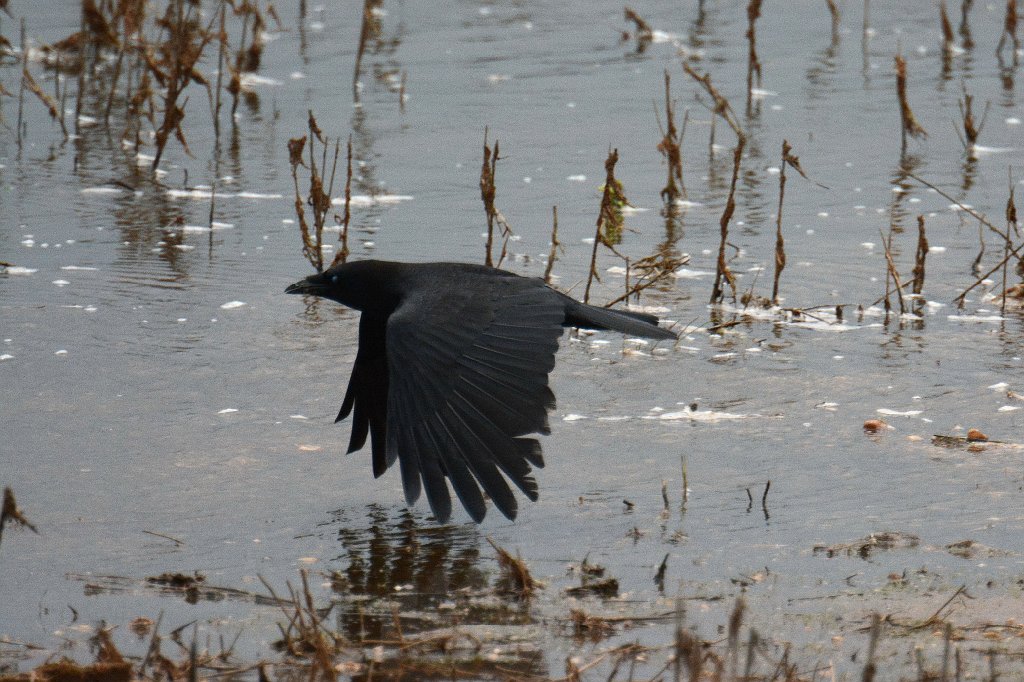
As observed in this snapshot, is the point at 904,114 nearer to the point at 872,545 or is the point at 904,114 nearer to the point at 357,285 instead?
the point at 357,285

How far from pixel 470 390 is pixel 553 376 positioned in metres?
1.48

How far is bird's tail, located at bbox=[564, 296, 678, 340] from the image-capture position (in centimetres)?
500

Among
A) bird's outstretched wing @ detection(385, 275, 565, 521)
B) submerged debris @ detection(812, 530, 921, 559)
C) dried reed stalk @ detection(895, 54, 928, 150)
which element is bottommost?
submerged debris @ detection(812, 530, 921, 559)

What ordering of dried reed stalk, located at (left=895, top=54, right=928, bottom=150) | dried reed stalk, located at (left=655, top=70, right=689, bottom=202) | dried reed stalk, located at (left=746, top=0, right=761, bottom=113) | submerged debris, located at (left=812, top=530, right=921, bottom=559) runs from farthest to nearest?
dried reed stalk, located at (left=746, top=0, right=761, bottom=113) < dried reed stalk, located at (left=895, top=54, right=928, bottom=150) < dried reed stalk, located at (left=655, top=70, right=689, bottom=202) < submerged debris, located at (left=812, top=530, right=921, bottom=559)

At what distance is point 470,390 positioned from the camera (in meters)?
4.24

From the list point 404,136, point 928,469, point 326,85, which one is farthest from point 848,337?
point 326,85

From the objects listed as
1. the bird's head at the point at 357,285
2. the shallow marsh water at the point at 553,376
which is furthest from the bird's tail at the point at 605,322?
the bird's head at the point at 357,285

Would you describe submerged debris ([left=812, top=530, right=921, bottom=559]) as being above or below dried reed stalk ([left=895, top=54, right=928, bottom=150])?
below

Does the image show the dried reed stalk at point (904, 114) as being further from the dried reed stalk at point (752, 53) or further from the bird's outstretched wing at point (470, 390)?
the bird's outstretched wing at point (470, 390)

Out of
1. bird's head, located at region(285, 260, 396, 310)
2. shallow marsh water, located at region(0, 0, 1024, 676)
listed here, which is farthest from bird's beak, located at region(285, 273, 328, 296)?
shallow marsh water, located at region(0, 0, 1024, 676)

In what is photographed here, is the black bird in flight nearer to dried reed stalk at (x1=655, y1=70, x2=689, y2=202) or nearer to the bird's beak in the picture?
the bird's beak

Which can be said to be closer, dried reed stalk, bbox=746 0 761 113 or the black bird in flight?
Answer: the black bird in flight

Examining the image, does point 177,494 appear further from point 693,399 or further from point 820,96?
point 820,96

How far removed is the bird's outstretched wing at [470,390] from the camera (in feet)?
13.0
